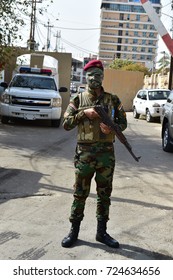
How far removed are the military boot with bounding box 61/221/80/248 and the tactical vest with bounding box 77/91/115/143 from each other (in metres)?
0.84

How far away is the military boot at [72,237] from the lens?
3998mm

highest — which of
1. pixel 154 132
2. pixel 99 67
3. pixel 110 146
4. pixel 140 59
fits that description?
pixel 140 59

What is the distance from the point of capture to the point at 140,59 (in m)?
141

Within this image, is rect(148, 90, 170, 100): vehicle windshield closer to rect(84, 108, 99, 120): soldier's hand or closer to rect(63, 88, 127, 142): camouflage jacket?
rect(63, 88, 127, 142): camouflage jacket

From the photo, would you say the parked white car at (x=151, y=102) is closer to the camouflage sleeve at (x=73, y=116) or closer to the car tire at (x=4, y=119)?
the car tire at (x=4, y=119)

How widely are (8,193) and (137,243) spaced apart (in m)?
2.32

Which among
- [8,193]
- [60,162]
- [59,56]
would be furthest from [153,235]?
[59,56]

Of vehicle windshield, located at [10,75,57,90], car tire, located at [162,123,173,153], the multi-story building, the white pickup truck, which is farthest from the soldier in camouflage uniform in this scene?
the multi-story building

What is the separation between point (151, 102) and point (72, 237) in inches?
597

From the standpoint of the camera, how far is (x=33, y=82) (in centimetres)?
1445

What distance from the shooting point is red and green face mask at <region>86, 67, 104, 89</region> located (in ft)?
12.6

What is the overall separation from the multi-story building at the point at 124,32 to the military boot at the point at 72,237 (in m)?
135

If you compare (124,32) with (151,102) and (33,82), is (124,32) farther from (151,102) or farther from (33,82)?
(33,82)
